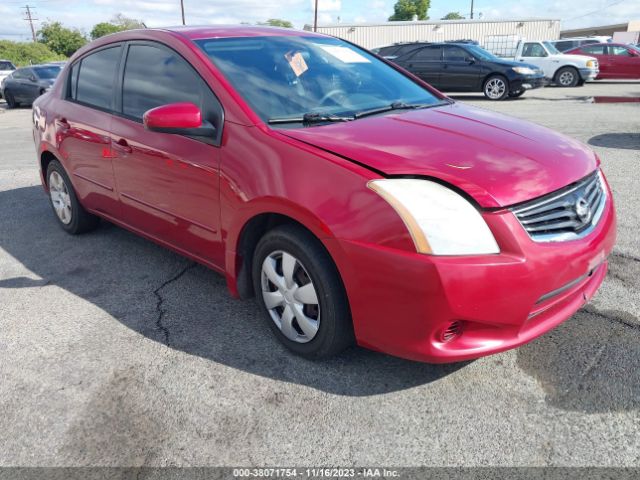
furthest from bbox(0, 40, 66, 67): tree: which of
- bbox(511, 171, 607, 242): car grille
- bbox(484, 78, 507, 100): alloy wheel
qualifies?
bbox(511, 171, 607, 242): car grille

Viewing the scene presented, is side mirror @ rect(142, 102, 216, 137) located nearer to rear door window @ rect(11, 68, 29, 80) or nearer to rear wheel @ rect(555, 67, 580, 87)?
rear door window @ rect(11, 68, 29, 80)

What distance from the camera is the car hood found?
2.29 meters

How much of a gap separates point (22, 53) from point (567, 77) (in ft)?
140

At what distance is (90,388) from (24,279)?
1770 millimetres

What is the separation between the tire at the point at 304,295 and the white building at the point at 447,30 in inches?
1548

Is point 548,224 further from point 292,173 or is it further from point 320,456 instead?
point 320,456

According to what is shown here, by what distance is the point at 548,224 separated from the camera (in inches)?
91.1

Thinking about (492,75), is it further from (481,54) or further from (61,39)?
(61,39)

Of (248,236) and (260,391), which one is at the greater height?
(248,236)

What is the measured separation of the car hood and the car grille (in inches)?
1.7

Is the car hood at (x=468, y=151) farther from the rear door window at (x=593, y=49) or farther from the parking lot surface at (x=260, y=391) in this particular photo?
the rear door window at (x=593, y=49)

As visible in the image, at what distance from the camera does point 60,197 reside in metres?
4.86

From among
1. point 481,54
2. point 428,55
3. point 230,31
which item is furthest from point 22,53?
point 230,31

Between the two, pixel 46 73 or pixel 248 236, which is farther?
pixel 46 73
